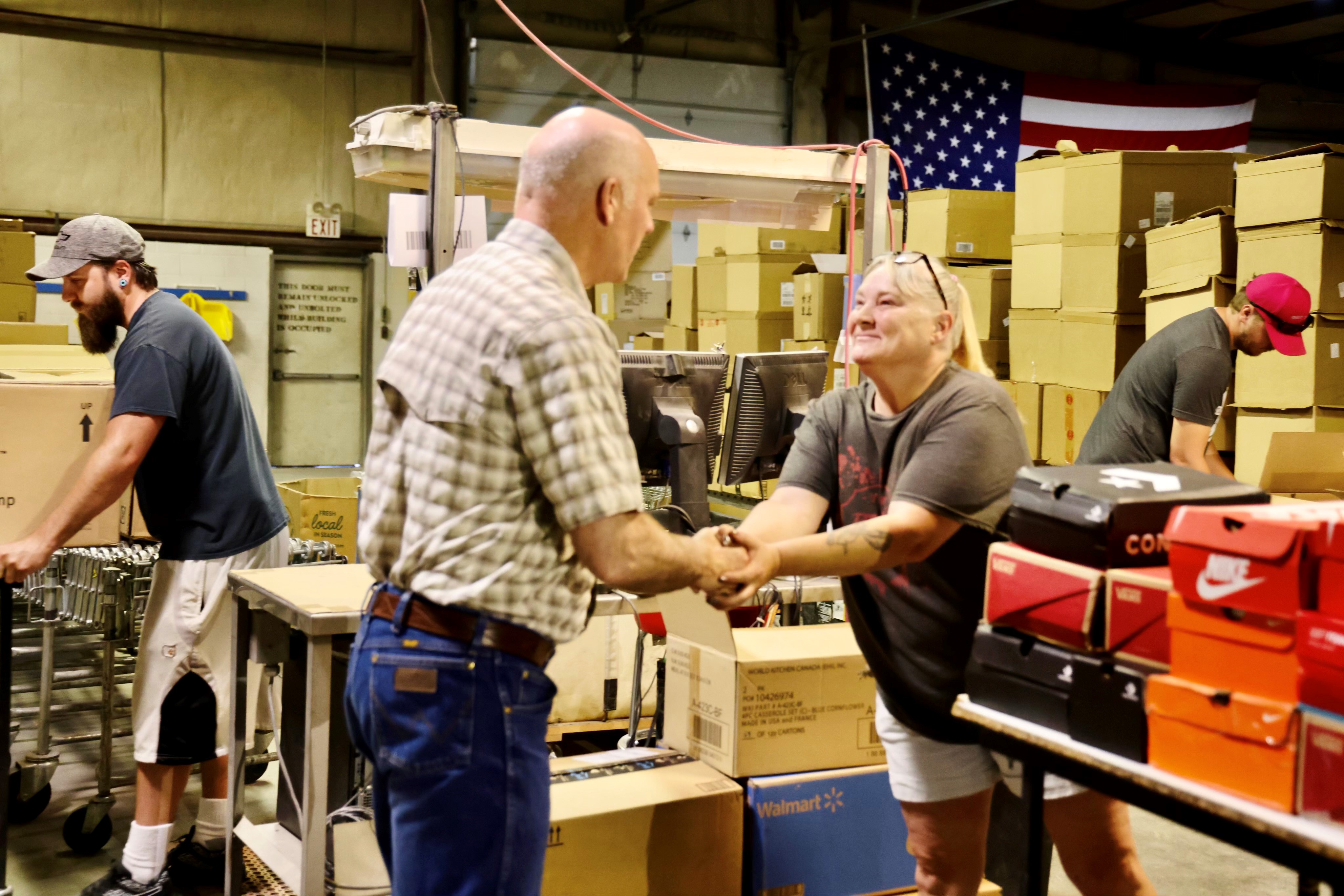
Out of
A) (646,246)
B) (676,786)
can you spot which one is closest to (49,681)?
(676,786)

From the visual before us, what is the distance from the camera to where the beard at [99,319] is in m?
3.03

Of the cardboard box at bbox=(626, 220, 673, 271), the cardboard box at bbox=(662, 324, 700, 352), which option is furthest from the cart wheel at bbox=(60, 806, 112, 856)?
the cardboard box at bbox=(626, 220, 673, 271)

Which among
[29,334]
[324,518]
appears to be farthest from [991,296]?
[29,334]

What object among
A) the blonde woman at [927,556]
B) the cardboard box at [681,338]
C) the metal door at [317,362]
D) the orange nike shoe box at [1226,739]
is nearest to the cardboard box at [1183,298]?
the cardboard box at [681,338]

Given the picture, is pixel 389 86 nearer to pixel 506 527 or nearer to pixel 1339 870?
pixel 506 527

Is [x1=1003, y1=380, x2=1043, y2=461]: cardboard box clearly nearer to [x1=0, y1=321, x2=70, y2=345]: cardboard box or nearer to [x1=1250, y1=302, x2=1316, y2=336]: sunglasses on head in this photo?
[x1=1250, y1=302, x2=1316, y2=336]: sunglasses on head

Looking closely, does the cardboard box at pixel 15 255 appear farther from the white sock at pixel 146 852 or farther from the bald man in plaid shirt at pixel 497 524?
the bald man in plaid shirt at pixel 497 524

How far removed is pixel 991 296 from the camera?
6.57 meters

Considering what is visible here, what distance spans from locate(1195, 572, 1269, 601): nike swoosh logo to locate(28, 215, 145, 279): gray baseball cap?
2.54m

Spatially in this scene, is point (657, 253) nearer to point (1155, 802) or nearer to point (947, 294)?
point (947, 294)

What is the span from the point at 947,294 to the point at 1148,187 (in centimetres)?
397

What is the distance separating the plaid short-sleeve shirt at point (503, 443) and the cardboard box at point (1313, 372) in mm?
4076

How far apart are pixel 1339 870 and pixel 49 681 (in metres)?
3.78

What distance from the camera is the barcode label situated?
8.71ft
